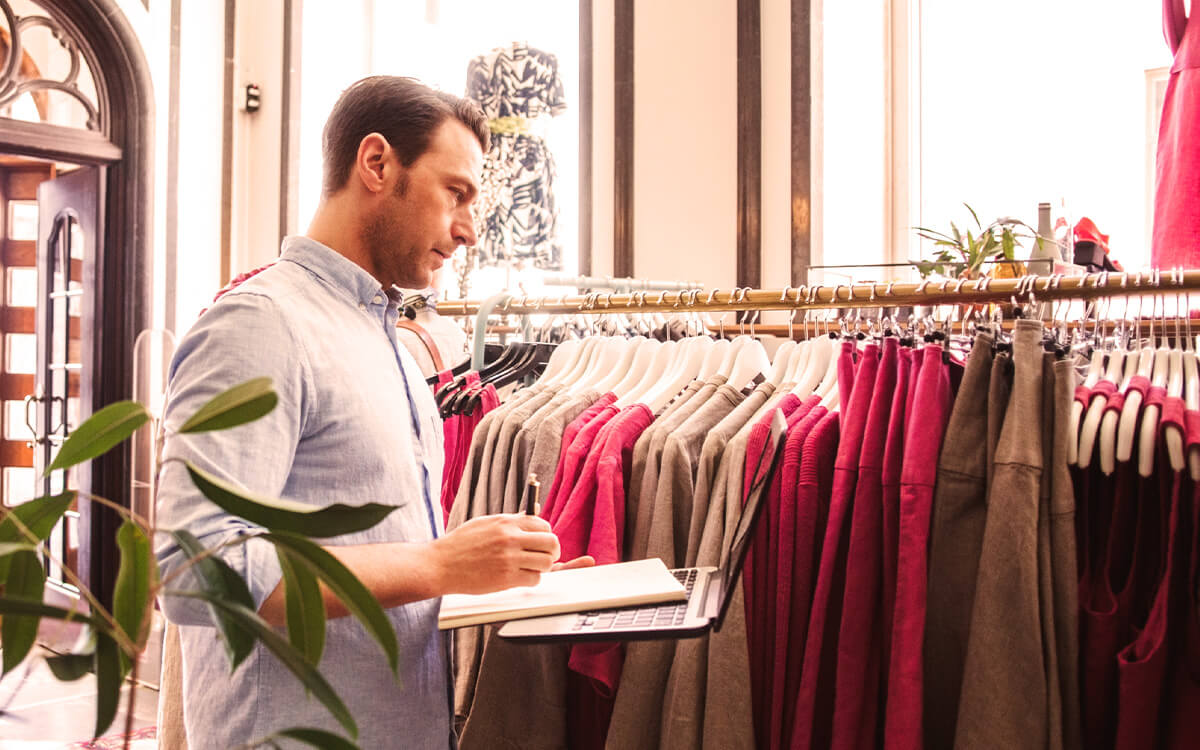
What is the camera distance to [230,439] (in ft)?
3.26

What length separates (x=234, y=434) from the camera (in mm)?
1000

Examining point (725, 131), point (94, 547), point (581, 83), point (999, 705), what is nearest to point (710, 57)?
point (725, 131)

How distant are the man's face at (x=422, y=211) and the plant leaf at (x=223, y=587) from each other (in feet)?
2.36

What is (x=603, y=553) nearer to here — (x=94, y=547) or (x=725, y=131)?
(x=725, y=131)

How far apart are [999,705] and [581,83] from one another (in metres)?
3.60

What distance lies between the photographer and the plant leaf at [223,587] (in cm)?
54

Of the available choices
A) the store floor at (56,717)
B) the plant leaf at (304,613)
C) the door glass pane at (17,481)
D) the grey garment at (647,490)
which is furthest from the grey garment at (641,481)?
the door glass pane at (17,481)

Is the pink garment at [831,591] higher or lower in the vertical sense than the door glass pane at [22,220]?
lower

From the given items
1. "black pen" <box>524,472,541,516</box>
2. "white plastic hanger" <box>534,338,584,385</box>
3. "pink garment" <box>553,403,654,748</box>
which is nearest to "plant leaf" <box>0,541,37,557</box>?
"black pen" <box>524,472,541,516</box>

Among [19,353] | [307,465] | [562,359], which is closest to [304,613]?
[307,465]

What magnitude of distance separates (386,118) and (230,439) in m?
0.47

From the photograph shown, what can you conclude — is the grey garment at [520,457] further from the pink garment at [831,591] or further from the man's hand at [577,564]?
the pink garment at [831,591]

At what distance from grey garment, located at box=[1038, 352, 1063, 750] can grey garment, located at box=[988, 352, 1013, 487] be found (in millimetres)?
48

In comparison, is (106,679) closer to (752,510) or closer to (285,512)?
(285,512)
